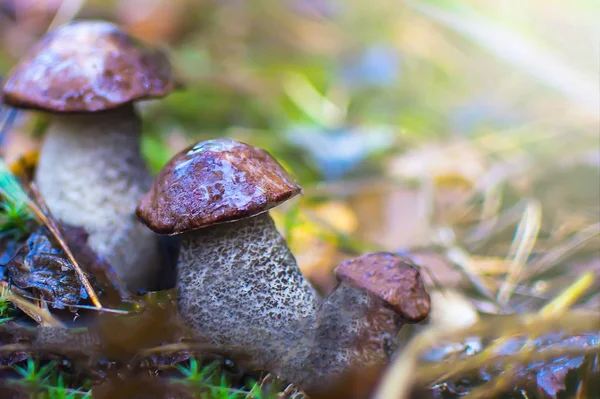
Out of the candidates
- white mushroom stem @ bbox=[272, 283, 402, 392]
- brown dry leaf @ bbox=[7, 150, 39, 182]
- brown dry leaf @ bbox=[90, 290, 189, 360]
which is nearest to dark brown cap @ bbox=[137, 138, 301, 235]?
brown dry leaf @ bbox=[90, 290, 189, 360]

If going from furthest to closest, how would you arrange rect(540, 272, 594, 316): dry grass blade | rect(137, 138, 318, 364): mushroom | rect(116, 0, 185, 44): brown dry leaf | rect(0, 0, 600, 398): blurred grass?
rect(116, 0, 185, 44): brown dry leaf
rect(0, 0, 600, 398): blurred grass
rect(540, 272, 594, 316): dry grass blade
rect(137, 138, 318, 364): mushroom

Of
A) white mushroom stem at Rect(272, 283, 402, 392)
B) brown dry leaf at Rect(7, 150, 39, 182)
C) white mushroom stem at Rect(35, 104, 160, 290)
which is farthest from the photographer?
brown dry leaf at Rect(7, 150, 39, 182)

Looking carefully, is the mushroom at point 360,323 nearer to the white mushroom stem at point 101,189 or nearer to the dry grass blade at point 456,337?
the dry grass blade at point 456,337

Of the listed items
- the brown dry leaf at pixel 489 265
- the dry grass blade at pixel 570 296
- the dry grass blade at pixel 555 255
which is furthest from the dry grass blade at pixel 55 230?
the dry grass blade at pixel 555 255

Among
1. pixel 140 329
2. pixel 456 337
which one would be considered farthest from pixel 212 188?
pixel 456 337

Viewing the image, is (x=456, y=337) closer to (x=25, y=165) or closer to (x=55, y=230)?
(x=55, y=230)

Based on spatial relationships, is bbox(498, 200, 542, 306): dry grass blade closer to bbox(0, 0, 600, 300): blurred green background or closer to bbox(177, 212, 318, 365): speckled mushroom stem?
bbox(0, 0, 600, 300): blurred green background

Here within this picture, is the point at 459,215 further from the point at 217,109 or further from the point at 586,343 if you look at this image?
the point at 217,109
